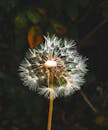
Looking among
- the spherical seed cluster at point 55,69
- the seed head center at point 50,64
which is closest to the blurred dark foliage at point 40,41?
the spherical seed cluster at point 55,69

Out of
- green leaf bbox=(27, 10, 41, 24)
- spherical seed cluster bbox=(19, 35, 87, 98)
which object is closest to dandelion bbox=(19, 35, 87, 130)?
spherical seed cluster bbox=(19, 35, 87, 98)

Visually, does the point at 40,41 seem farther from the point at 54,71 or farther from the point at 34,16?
the point at 54,71

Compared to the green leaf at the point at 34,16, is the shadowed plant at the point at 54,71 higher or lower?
lower

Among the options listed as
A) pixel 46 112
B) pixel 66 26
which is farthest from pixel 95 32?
pixel 46 112

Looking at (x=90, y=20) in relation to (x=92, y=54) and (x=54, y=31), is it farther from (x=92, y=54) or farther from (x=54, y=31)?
(x=54, y=31)

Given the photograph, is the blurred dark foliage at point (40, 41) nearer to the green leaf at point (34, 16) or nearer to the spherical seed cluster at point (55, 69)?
the green leaf at point (34, 16)

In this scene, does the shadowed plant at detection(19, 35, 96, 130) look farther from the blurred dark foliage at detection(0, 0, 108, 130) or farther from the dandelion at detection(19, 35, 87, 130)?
the blurred dark foliage at detection(0, 0, 108, 130)

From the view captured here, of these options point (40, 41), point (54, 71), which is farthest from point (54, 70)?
point (40, 41)
